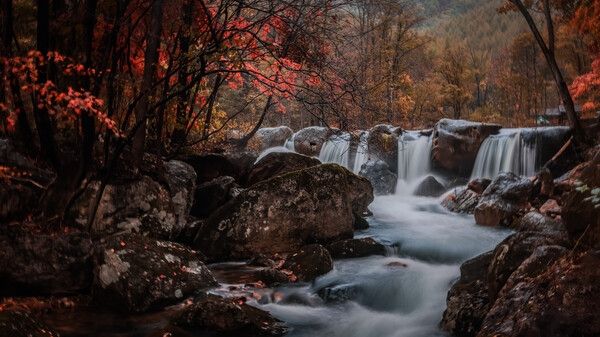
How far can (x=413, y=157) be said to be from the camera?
1950cm

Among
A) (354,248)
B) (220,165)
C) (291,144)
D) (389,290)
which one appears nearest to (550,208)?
(354,248)

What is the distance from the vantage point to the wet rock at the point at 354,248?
874 cm

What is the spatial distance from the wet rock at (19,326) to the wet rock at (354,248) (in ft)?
18.4

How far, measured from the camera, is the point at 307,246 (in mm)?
8359

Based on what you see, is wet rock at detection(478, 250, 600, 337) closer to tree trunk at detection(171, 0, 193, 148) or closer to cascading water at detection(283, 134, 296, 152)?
tree trunk at detection(171, 0, 193, 148)

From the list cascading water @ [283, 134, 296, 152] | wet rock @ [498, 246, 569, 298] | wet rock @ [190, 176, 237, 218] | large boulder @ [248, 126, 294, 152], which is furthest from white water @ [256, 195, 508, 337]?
large boulder @ [248, 126, 294, 152]

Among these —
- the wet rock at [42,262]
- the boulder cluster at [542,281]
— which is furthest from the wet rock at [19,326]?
the boulder cluster at [542,281]

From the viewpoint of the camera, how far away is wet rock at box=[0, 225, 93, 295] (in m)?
5.73

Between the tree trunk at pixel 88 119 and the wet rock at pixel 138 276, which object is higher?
the tree trunk at pixel 88 119

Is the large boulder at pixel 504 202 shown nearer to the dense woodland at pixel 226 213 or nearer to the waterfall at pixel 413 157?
the dense woodland at pixel 226 213

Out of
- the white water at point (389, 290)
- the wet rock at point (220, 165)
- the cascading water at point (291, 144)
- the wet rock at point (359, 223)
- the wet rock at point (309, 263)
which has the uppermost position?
the cascading water at point (291, 144)

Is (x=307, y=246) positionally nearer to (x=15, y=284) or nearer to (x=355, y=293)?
(x=355, y=293)

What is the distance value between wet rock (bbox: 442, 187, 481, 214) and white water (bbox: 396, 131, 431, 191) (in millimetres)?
3403

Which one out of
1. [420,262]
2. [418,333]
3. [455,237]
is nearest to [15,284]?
[418,333]
